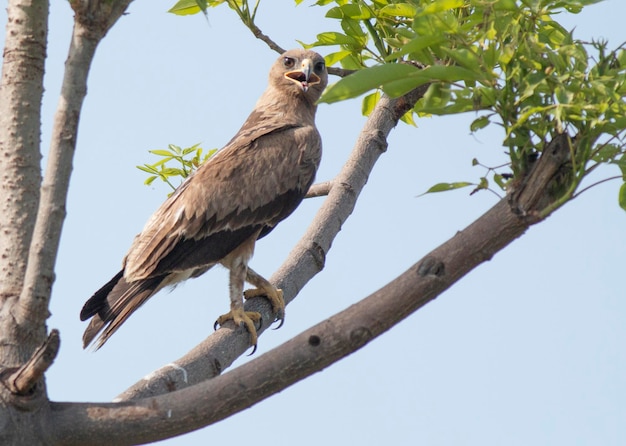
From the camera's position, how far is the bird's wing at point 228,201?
6126 mm

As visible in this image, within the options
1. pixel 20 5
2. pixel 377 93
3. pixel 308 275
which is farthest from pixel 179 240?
pixel 20 5

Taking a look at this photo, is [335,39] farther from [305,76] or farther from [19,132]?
[305,76]

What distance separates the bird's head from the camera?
7484mm

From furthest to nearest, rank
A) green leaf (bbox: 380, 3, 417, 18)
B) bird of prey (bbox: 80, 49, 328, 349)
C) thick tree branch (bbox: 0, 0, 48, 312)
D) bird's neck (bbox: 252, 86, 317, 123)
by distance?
bird's neck (bbox: 252, 86, 317, 123) < bird of prey (bbox: 80, 49, 328, 349) < green leaf (bbox: 380, 3, 417, 18) < thick tree branch (bbox: 0, 0, 48, 312)

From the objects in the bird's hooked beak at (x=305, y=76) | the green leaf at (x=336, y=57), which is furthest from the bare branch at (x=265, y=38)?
the bird's hooked beak at (x=305, y=76)

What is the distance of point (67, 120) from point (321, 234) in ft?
8.84

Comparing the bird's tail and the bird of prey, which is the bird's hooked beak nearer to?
the bird of prey

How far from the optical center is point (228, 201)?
21.2ft

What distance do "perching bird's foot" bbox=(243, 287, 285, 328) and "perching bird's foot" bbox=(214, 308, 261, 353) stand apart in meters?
0.14

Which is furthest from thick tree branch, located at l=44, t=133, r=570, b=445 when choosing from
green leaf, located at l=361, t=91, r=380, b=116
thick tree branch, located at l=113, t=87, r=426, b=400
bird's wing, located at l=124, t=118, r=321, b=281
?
green leaf, located at l=361, t=91, r=380, b=116

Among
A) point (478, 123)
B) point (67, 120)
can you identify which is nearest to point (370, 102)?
point (478, 123)

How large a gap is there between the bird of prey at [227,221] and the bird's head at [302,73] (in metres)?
0.32

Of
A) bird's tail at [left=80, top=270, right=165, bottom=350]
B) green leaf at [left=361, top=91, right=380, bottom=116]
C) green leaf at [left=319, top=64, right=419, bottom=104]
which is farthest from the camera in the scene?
green leaf at [left=361, top=91, right=380, bottom=116]

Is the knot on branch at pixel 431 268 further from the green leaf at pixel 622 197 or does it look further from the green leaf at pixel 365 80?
the green leaf at pixel 622 197
